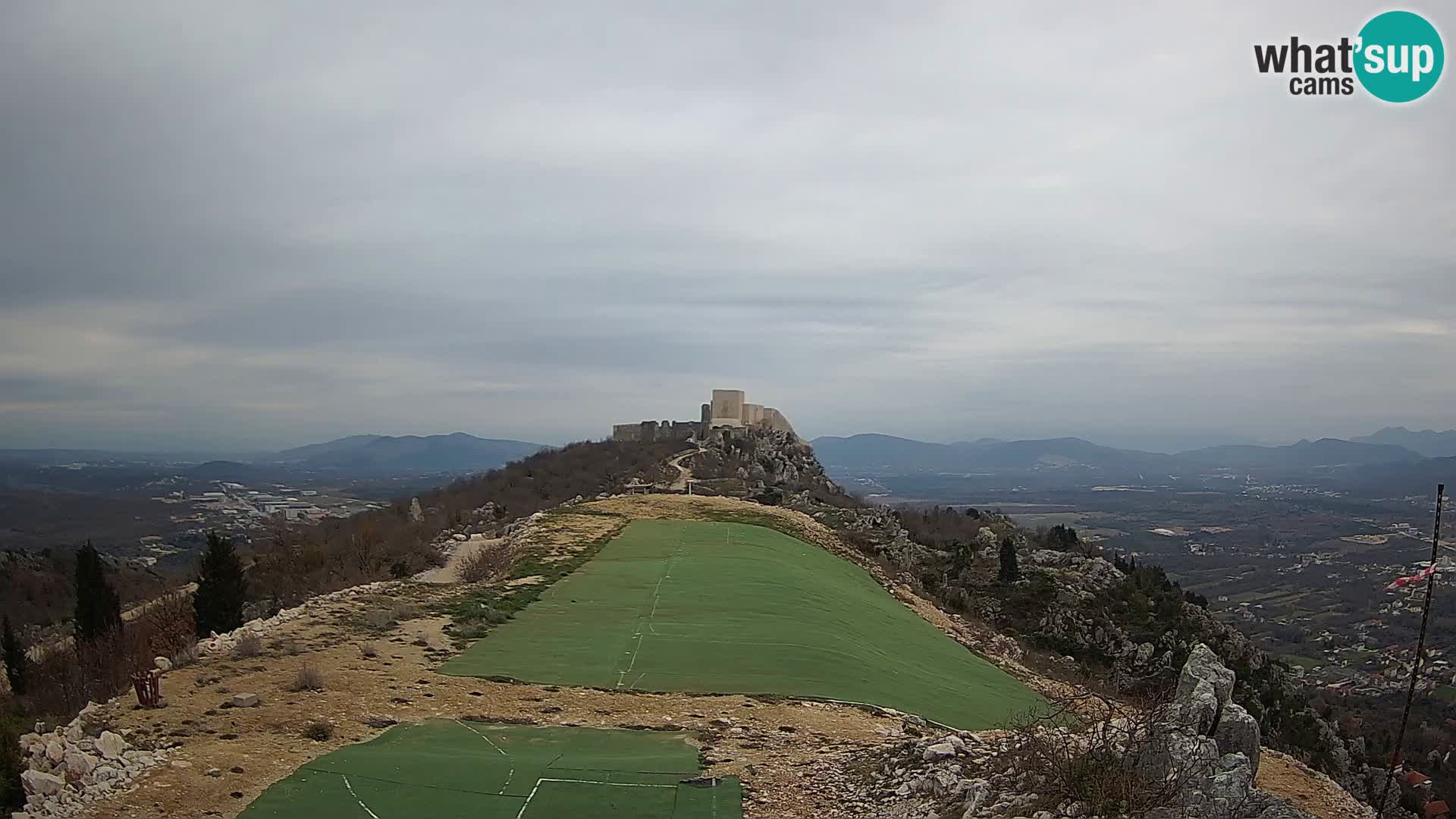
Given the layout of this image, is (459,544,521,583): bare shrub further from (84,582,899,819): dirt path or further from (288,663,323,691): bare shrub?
(288,663,323,691): bare shrub

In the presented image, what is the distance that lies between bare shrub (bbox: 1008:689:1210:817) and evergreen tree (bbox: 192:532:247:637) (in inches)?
745

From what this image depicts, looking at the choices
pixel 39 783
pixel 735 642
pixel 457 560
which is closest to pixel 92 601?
pixel 457 560

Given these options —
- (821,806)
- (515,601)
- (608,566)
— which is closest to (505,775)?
(821,806)

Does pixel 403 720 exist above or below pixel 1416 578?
below

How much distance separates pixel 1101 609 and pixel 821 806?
130 feet

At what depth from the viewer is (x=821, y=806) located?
9.23 metres

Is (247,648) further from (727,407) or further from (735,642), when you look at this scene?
(727,407)

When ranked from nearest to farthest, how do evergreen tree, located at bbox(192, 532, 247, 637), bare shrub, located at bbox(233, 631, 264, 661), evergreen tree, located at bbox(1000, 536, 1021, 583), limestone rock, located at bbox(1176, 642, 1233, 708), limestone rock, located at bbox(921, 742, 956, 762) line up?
1. limestone rock, located at bbox(1176, 642, 1233, 708)
2. limestone rock, located at bbox(921, 742, 956, 762)
3. bare shrub, located at bbox(233, 631, 264, 661)
4. evergreen tree, located at bbox(192, 532, 247, 637)
5. evergreen tree, located at bbox(1000, 536, 1021, 583)

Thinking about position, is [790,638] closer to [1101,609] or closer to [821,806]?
[821,806]

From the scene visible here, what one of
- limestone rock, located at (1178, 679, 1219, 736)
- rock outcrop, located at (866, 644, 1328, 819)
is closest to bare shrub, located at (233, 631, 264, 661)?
rock outcrop, located at (866, 644, 1328, 819)

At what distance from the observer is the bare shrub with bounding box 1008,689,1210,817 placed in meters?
6.77

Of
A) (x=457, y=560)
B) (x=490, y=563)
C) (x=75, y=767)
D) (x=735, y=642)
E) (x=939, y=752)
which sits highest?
(x=75, y=767)

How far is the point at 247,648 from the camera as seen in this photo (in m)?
14.0

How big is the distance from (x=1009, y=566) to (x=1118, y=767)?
137 ft
